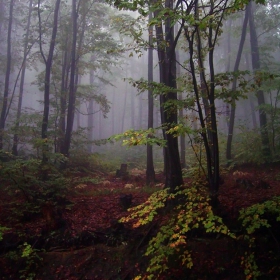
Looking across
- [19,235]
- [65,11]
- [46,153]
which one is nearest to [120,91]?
[65,11]

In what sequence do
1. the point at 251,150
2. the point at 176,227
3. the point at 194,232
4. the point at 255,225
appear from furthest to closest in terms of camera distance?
1. the point at 251,150
2. the point at 194,232
3. the point at 176,227
4. the point at 255,225

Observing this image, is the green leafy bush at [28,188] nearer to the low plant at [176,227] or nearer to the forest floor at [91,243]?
the forest floor at [91,243]

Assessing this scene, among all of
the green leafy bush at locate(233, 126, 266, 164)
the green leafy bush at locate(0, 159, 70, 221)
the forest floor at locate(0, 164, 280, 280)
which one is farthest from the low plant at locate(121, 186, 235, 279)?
the green leafy bush at locate(233, 126, 266, 164)

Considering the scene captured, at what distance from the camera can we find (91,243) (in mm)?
6797

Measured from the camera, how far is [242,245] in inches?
220

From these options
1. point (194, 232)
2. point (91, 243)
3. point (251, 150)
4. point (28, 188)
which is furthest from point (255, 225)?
point (251, 150)

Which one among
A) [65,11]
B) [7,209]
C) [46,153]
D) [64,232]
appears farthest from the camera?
[65,11]

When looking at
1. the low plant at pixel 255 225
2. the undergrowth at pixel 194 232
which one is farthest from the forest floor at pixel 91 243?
the low plant at pixel 255 225

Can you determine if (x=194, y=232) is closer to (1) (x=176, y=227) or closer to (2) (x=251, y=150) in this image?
(1) (x=176, y=227)

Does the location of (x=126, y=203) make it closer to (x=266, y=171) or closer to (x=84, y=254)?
(x=84, y=254)

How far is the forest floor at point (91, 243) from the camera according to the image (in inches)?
237

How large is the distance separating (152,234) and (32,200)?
433cm

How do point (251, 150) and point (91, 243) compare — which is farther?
point (251, 150)

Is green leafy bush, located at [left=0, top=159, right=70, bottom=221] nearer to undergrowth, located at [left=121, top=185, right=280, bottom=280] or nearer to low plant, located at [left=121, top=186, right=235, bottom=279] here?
low plant, located at [left=121, top=186, right=235, bottom=279]
